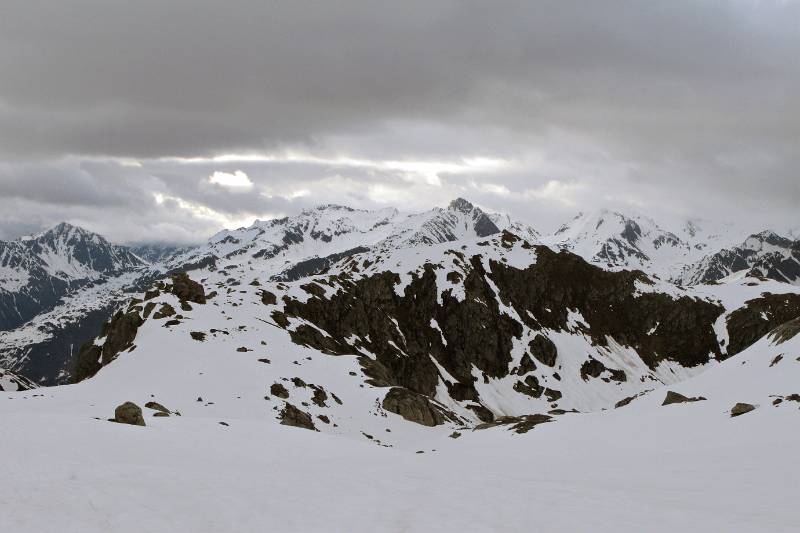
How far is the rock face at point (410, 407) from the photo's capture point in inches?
2648

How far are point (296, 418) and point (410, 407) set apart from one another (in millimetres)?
16911

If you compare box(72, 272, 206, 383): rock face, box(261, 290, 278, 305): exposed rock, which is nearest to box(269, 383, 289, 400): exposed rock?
box(72, 272, 206, 383): rock face

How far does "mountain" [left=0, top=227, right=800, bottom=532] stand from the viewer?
15.3m

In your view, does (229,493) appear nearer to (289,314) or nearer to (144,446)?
(144,446)

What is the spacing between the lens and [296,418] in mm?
56594

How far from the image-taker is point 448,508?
1614 centimetres

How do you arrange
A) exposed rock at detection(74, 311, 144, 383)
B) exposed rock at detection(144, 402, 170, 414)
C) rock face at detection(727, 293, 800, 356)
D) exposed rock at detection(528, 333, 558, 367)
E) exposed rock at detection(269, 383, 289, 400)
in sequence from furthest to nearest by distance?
rock face at detection(727, 293, 800, 356) → exposed rock at detection(528, 333, 558, 367) → exposed rock at detection(74, 311, 144, 383) → exposed rock at detection(269, 383, 289, 400) → exposed rock at detection(144, 402, 170, 414)

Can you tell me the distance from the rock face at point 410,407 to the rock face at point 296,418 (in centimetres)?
1232

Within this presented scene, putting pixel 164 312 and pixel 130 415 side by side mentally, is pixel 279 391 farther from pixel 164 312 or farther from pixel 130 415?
pixel 164 312

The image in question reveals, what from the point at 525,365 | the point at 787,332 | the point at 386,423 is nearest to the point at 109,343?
the point at 386,423

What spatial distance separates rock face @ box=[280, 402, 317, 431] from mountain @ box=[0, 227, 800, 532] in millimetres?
253

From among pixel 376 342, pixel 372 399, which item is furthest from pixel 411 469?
pixel 376 342

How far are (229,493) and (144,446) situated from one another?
979cm

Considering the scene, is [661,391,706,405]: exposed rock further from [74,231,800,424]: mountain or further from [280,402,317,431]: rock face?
[280,402,317,431]: rock face
